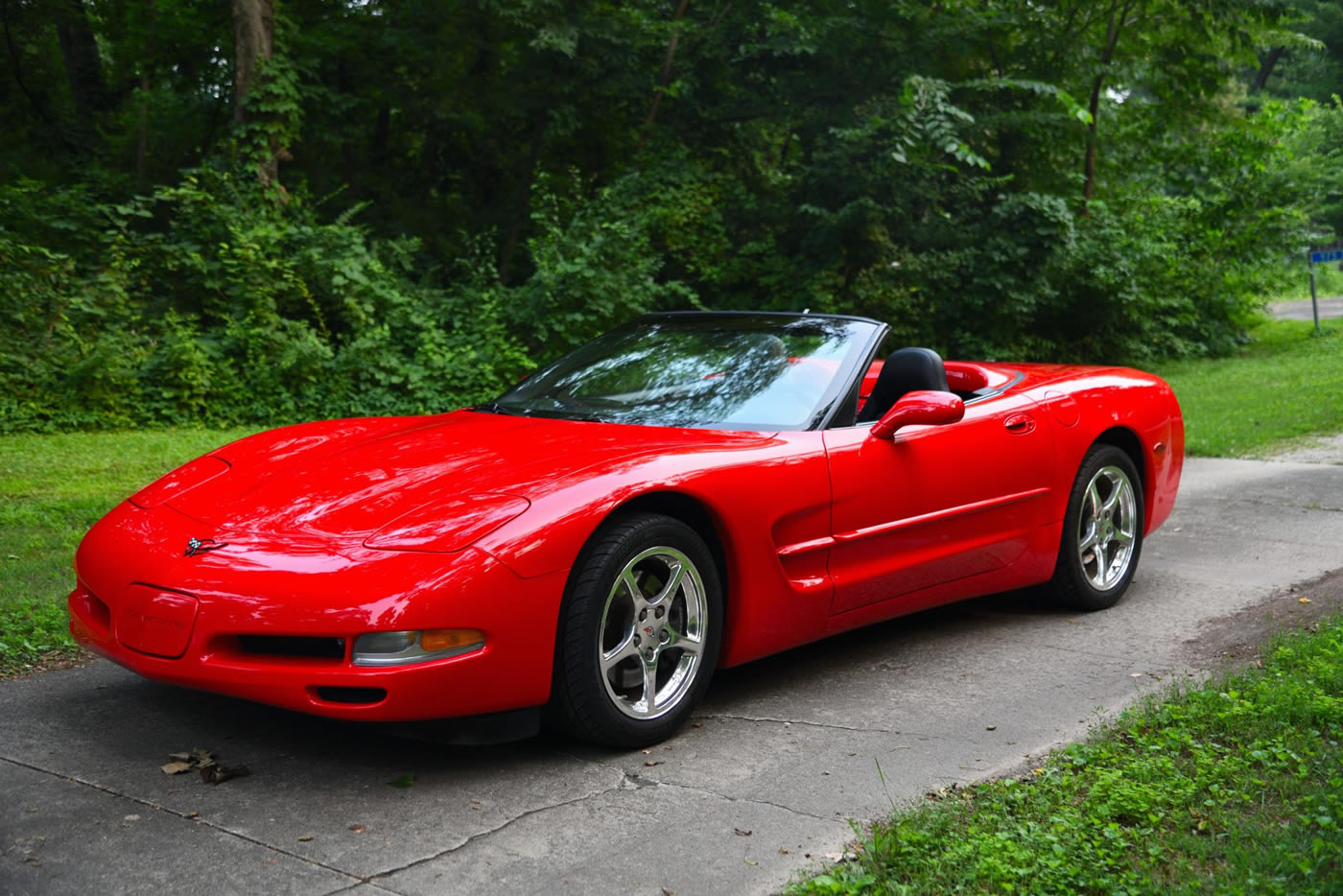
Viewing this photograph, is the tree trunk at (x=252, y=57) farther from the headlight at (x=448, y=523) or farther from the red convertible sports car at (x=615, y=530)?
the headlight at (x=448, y=523)

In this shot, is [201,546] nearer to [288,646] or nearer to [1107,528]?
[288,646]

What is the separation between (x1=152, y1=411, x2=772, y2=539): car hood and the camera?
3.63 meters

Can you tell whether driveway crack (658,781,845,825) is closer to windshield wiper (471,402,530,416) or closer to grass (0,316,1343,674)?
windshield wiper (471,402,530,416)

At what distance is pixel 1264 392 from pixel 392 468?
13087 mm

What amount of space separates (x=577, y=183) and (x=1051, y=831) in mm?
13041

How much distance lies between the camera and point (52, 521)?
687 cm

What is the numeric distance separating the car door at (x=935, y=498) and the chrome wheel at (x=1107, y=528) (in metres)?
0.41

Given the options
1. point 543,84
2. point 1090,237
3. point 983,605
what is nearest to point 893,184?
point 1090,237

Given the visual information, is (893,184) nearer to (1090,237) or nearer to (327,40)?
(1090,237)

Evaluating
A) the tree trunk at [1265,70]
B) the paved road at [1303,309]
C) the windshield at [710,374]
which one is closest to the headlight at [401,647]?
the windshield at [710,374]

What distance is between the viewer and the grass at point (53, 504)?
488 cm

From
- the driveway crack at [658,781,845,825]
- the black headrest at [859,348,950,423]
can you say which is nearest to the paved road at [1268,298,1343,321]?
the black headrest at [859,348,950,423]

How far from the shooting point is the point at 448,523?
347cm

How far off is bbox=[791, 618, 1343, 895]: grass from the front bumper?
1.02 m
